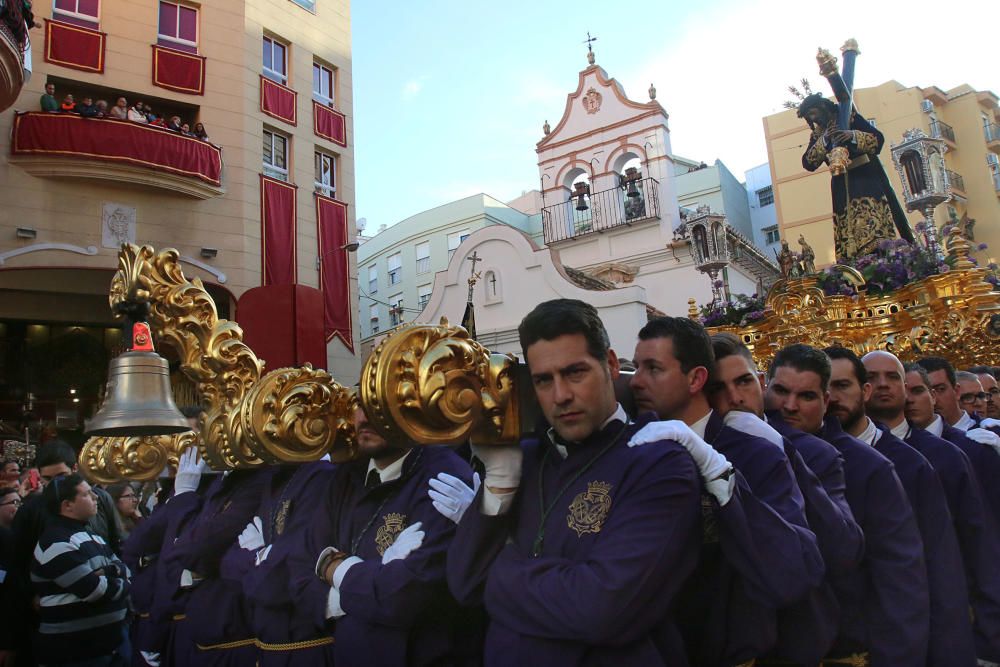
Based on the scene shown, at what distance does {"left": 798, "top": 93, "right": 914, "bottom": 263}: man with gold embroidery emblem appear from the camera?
8398 mm

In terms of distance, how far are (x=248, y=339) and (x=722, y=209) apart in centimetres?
1950

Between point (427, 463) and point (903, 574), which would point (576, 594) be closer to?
point (427, 463)

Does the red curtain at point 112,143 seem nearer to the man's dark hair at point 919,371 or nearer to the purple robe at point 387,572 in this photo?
the purple robe at point 387,572

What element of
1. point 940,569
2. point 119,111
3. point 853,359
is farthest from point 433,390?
point 119,111

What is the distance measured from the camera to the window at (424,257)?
26.0m

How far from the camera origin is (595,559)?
67.3 inches

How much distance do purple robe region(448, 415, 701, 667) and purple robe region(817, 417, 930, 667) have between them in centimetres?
108

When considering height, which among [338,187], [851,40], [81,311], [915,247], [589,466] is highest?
[338,187]

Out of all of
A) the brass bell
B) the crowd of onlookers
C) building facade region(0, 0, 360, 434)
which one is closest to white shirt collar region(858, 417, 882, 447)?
the brass bell

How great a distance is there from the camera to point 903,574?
251 cm

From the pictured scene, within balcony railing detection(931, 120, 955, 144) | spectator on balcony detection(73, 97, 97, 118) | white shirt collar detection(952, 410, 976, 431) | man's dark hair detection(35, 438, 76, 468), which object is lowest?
white shirt collar detection(952, 410, 976, 431)

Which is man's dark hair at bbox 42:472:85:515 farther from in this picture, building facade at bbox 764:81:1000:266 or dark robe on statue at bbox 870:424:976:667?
building facade at bbox 764:81:1000:266

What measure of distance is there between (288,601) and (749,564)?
188 centimetres

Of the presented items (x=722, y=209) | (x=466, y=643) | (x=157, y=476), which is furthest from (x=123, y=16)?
(x=722, y=209)
